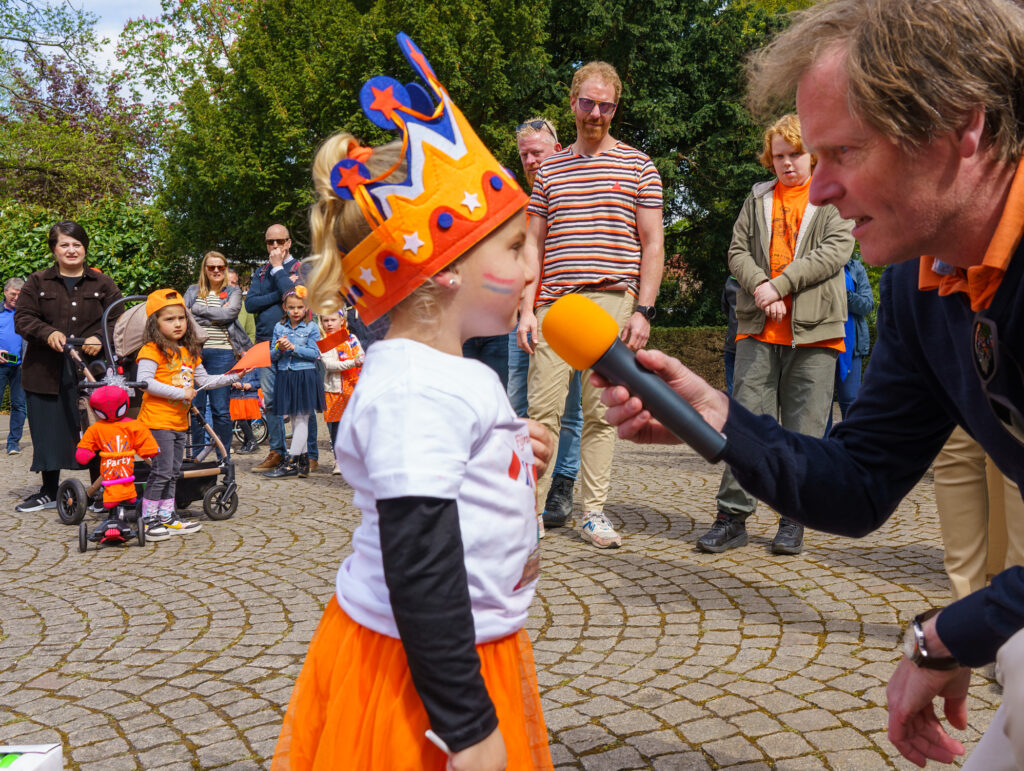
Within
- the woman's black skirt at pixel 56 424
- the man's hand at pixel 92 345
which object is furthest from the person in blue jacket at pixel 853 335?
the woman's black skirt at pixel 56 424

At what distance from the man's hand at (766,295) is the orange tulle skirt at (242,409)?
6.64m

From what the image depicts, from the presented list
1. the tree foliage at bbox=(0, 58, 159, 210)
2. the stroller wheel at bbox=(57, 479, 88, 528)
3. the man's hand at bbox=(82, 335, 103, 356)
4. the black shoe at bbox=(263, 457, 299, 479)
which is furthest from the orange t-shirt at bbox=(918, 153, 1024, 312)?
the tree foliage at bbox=(0, 58, 159, 210)

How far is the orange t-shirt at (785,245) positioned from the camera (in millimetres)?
5301

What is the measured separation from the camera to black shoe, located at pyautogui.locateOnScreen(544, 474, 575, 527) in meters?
6.23

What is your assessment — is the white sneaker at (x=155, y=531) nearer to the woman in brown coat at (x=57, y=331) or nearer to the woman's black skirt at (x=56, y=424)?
the woman in brown coat at (x=57, y=331)

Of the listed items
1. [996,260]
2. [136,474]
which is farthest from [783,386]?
[136,474]

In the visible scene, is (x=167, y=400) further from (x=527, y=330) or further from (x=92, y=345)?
(x=527, y=330)

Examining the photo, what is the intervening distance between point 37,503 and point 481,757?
7.32 m

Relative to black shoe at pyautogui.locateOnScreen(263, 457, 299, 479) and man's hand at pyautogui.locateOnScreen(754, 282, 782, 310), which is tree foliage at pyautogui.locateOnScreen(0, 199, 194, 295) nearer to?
black shoe at pyautogui.locateOnScreen(263, 457, 299, 479)

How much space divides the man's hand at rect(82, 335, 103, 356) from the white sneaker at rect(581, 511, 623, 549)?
427 cm

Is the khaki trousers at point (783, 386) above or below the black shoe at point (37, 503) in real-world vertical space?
above

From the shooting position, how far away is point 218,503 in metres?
7.18

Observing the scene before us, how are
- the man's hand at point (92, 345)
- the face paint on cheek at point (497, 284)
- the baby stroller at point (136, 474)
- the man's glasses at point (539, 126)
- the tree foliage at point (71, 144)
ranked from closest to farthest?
the face paint on cheek at point (497, 284), the man's glasses at point (539, 126), the baby stroller at point (136, 474), the man's hand at point (92, 345), the tree foliage at point (71, 144)

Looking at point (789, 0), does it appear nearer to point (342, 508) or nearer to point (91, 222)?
point (91, 222)
